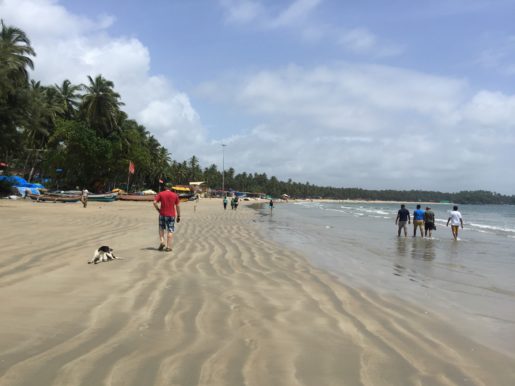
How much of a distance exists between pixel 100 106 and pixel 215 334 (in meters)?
51.9

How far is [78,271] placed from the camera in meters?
6.74

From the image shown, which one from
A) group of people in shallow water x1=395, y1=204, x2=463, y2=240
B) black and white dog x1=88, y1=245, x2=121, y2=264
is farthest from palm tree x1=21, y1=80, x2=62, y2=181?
black and white dog x1=88, y1=245, x2=121, y2=264

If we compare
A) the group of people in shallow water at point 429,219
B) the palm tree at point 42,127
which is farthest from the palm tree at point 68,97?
the group of people in shallow water at point 429,219

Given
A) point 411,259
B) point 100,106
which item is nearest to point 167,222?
point 411,259

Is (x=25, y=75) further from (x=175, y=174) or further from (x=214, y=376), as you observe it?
(x=175, y=174)

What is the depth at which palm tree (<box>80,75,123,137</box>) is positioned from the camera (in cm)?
5006

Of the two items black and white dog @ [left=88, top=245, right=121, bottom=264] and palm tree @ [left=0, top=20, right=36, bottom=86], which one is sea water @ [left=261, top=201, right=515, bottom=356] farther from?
palm tree @ [left=0, top=20, right=36, bottom=86]

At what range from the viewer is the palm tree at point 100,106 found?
50.1 m

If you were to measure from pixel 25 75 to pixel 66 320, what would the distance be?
37934mm

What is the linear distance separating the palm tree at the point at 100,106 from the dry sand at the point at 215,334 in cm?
4691

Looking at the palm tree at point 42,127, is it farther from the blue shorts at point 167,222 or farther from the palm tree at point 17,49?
the blue shorts at point 167,222

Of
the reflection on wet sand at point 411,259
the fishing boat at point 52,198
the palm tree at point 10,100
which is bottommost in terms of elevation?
the reflection on wet sand at point 411,259

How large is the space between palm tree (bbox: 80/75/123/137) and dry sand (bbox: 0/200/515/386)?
46909 millimetres


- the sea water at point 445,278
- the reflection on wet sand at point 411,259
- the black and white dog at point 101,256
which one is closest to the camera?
the sea water at point 445,278
